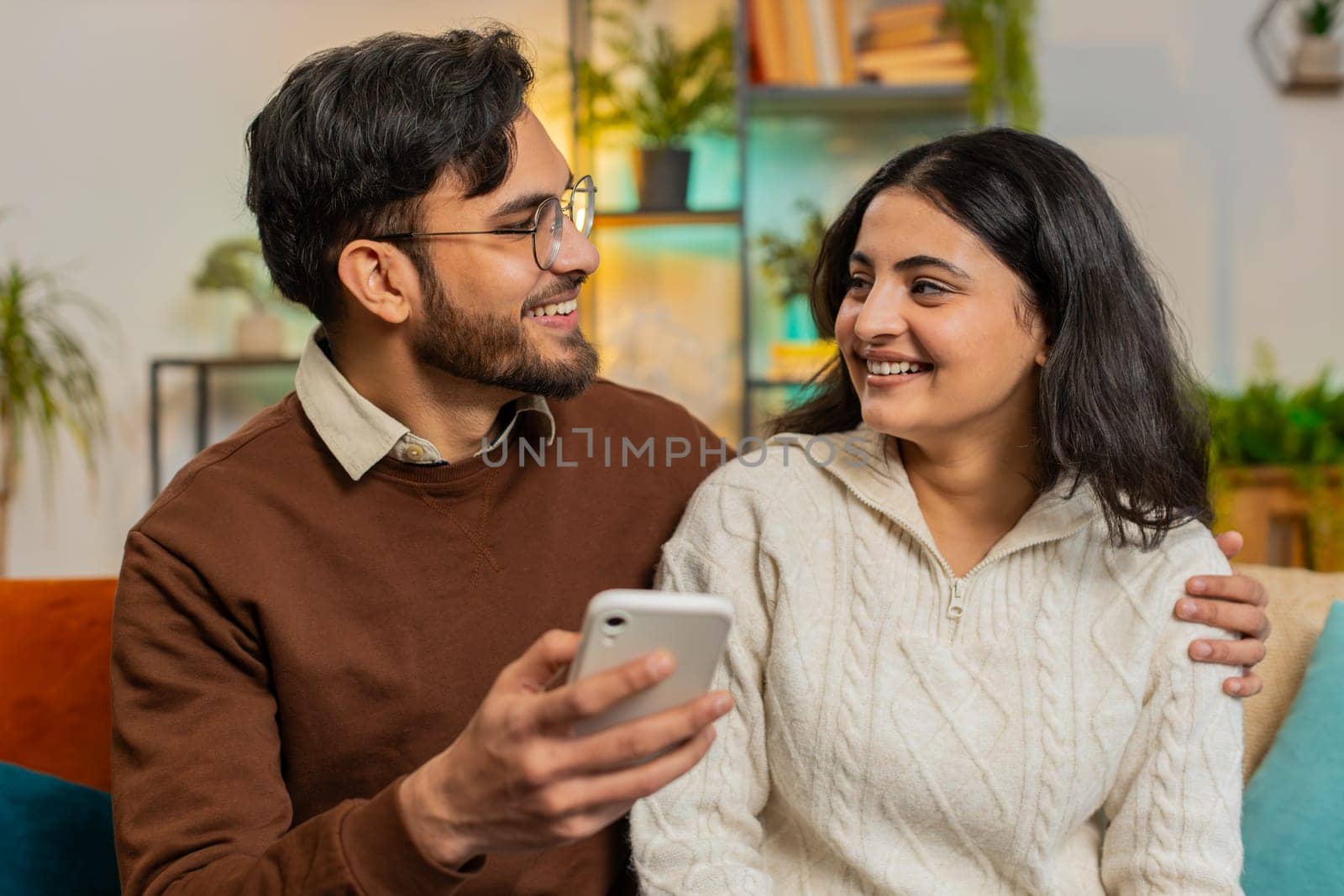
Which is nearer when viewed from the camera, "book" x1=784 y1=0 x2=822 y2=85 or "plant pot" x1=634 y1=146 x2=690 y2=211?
"book" x1=784 y1=0 x2=822 y2=85

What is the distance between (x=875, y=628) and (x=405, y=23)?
2.89 metres

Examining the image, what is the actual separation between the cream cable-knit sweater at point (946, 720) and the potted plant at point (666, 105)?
2.09m

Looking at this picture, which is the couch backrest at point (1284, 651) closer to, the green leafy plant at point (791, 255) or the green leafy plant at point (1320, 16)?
the green leafy plant at point (791, 255)

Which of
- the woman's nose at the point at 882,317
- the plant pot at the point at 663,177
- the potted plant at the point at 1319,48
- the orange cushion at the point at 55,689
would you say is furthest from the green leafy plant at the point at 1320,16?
the orange cushion at the point at 55,689

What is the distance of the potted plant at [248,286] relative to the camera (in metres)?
3.39

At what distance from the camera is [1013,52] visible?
10.3ft

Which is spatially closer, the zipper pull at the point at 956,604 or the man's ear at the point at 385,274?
the zipper pull at the point at 956,604

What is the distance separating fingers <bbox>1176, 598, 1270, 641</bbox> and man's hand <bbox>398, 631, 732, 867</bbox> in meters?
0.69

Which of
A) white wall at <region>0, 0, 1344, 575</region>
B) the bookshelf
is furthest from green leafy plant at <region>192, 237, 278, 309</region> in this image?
the bookshelf

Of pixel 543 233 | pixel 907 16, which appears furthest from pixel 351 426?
pixel 907 16

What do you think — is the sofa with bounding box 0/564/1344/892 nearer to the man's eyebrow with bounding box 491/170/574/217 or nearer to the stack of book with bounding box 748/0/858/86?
the man's eyebrow with bounding box 491/170/574/217

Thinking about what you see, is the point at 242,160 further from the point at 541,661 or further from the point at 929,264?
the point at 541,661

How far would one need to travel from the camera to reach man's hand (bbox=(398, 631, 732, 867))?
2.77 feet

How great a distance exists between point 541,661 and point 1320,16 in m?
3.25
